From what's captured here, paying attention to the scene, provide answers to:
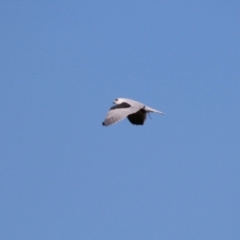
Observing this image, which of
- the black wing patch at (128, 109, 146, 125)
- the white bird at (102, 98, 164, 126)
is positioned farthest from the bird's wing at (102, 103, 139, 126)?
the black wing patch at (128, 109, 146, 125)

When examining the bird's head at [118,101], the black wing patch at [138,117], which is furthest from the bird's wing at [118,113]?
the black wing patch at [138,117]

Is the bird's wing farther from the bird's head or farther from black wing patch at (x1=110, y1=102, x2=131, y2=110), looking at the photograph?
the bird's head

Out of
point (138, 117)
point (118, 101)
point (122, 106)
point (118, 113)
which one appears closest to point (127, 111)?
point (118, 113)

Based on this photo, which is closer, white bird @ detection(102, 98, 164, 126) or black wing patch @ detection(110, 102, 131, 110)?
white bird @ detection(102, 98, 164, 126)

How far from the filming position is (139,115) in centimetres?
3216

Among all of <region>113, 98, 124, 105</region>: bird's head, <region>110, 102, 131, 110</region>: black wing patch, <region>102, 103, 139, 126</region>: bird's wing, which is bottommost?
<region>102, 103, 139, 126</region>: bird's wing

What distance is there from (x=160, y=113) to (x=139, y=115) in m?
1.92

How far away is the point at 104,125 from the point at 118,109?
1405 mm

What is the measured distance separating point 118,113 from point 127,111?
1.02 feet

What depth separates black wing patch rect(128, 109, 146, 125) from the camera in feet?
105

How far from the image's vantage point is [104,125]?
29.6 metres

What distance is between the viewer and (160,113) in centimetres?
3033

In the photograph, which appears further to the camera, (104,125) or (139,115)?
(139,115)

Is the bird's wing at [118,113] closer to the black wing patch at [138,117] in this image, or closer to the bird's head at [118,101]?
the bird's head at [118,101]
